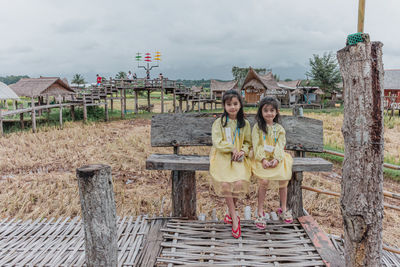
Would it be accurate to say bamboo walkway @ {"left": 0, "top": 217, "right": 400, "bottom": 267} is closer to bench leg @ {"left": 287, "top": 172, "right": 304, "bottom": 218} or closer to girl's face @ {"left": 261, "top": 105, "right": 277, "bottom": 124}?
bench leg @ {"left": 287, "top": 172, "right": 304, "bottom": 218}

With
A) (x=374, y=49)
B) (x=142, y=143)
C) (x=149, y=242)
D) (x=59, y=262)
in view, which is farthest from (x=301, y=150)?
(x=142, y=143)

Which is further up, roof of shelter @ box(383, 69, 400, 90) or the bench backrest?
roof of shelter @ box(383, 69, 400, 90)

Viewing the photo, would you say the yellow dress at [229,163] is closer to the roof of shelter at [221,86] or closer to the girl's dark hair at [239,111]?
the girl's dark hair at [239,111]

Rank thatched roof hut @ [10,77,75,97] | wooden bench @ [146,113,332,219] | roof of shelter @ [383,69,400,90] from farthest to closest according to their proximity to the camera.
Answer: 1. roof of shelter @ [383,69,400,90]
2. thatched roof hut @ [10,77,75,97]
3. wooden bench @ [146,113,332,219]

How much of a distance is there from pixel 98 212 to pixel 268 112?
1818 mm

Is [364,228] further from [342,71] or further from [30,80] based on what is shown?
[30,80]

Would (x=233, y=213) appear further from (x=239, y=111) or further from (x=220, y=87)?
(x=220, y=87)

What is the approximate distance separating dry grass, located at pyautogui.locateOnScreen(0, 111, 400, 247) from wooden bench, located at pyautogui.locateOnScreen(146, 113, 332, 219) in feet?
4.36

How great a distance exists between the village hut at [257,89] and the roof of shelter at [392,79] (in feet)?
26.2

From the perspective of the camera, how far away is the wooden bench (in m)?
3.00

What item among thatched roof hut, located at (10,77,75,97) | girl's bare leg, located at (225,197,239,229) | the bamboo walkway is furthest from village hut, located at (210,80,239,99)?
girl's bare leg, located at (225,197,239,229)

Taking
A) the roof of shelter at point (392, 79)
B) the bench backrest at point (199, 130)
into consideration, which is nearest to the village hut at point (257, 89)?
the roof of shelter at point (392, 79)

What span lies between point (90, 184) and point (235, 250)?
144 centimetres

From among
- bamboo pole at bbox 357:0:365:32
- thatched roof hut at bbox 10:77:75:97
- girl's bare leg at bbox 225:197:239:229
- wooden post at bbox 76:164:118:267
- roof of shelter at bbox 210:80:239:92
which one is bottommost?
girl's bare leg at bbox 225:197:239:229
